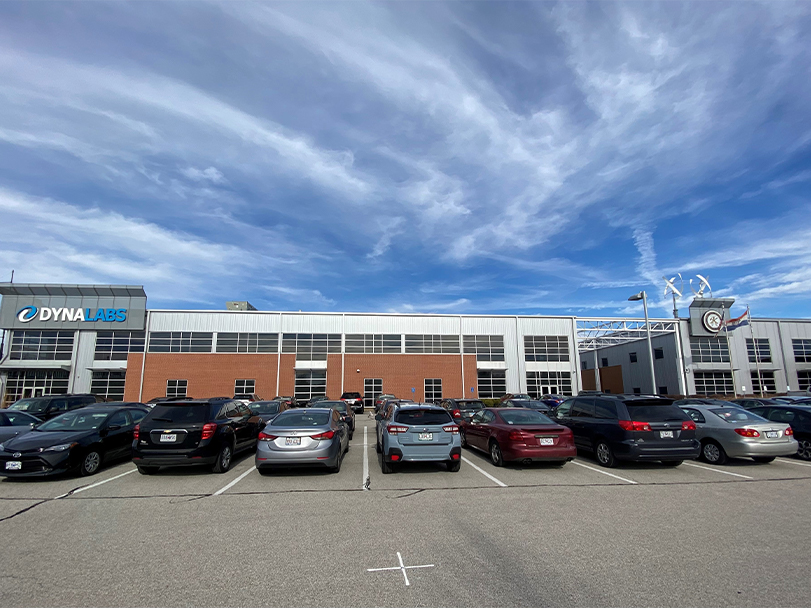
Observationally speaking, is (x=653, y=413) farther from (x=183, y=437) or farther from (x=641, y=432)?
(x=183, y=437)

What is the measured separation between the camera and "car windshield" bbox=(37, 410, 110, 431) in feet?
32.7

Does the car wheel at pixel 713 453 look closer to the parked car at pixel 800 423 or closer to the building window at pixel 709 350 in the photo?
the parked car at pixel 800 423

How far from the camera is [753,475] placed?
9.37m

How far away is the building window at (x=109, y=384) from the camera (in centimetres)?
4153

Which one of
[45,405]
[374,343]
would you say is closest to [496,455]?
[45,405]

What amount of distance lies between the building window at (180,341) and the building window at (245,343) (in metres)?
1.16

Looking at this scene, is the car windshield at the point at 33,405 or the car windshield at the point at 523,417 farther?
the car windshield at the point at 33,405

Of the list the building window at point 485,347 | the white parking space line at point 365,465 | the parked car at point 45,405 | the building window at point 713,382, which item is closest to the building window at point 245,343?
the building window at point 485,347

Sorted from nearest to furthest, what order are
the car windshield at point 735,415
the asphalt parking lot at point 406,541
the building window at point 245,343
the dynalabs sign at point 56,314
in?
1. the asphalt parking lot at point 406,541
2. the car windshield at point 735,415
3. the dynalabs sign at point 56,314
4. the building window at point 245,343

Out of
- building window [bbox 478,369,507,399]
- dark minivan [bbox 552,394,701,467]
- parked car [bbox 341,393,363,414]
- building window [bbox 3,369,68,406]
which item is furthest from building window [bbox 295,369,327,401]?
dark minivan [bbox 552,394,701,467]

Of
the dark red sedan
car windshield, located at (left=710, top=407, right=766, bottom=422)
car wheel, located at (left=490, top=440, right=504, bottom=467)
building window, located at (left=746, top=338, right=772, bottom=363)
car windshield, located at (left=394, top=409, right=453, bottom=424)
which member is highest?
building window, located at (left=746, top=338, right=772, bottom=363)

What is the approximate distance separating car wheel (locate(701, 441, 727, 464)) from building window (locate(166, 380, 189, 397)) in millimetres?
40899

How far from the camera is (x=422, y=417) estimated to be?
9648mm

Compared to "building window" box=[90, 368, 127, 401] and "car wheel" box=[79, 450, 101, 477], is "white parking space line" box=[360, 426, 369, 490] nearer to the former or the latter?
"car wheel" box=[79, 450, 101, 477]
